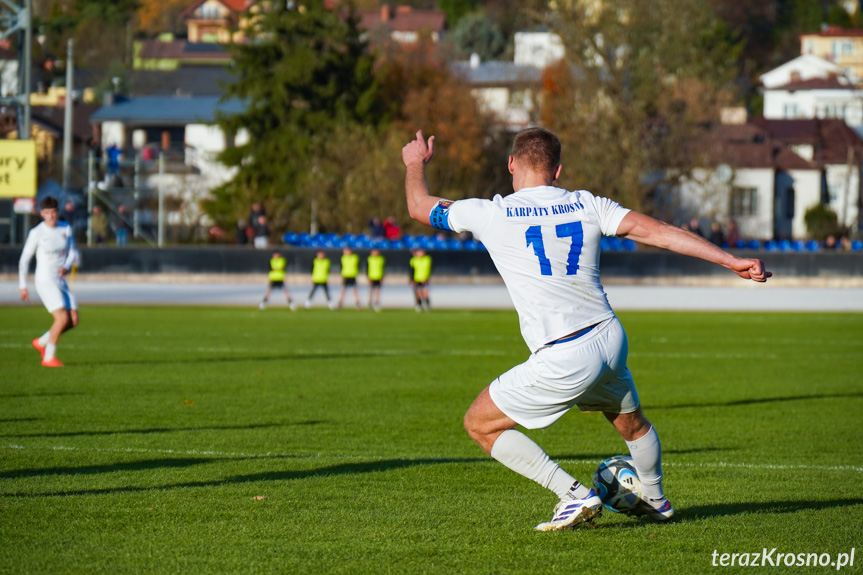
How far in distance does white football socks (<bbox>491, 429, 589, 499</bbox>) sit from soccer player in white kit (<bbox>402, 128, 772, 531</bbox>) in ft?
0.05

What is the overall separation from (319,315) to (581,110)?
23.0 meters

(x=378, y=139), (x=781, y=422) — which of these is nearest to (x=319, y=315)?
(x=781, y=422)

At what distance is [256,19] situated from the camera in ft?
194

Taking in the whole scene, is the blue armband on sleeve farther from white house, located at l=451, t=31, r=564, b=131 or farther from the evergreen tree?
the evergreen tree

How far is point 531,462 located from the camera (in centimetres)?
598

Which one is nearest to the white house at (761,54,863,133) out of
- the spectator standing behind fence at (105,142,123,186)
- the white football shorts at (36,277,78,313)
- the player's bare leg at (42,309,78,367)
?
the spectator standing behind fence at (105,142,123,186)

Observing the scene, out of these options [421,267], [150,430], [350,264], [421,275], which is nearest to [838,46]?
[350,264]

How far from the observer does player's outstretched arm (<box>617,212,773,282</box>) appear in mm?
5457

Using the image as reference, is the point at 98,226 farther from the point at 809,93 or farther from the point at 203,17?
the point at 203,17

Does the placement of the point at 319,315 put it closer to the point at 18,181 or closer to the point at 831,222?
the point at 18,181

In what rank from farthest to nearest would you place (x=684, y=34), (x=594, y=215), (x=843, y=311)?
(x=684, y=34) < (x=843, y=311) < (x=594, y=215)

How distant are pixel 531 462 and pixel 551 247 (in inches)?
45.1

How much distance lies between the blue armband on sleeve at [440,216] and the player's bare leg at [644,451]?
1.34 metres
